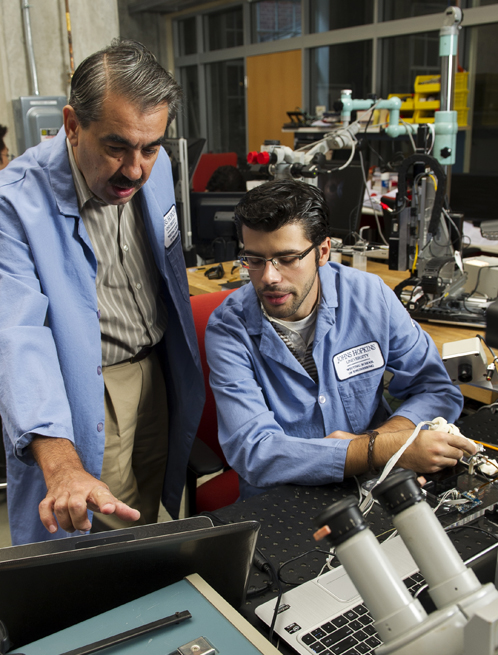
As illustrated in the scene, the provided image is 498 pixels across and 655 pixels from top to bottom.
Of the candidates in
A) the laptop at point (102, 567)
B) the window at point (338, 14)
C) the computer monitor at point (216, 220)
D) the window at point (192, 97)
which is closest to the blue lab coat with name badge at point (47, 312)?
the laptop at point (102, 567)

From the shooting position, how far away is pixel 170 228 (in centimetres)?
156

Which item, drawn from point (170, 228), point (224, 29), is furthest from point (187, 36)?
point (170, 228)

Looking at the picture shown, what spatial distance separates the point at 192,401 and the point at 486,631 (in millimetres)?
1203

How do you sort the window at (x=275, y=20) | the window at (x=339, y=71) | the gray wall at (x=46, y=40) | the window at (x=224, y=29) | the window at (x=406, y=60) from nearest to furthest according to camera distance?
the gray wall at (x=46, y=40)
the window at (x=406, y=60)
the window at (x=339, y=71)
the window at (x=275, y=20)
the window at (x=224, y=29)

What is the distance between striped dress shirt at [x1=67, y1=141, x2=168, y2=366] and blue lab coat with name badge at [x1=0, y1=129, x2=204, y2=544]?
1.7 inches

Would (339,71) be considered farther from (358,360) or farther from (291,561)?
(291,561)

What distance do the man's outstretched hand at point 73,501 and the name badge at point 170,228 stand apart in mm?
744

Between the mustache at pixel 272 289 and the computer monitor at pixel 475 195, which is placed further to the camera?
the computer monitor at pixel 475 195

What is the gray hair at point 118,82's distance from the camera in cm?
118

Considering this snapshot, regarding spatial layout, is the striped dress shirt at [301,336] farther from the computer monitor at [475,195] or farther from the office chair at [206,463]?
the computer monitor at [475,195]

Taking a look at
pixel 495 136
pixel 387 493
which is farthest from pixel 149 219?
pixel 495 136

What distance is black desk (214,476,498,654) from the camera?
0.93 metres

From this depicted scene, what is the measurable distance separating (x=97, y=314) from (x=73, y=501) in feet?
1.92

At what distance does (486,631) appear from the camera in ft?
1.47
